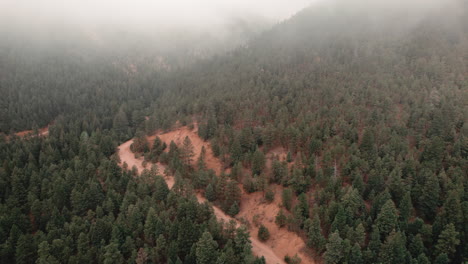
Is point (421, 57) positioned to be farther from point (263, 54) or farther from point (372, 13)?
point (372, 13)

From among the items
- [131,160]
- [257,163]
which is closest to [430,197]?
[257,163]

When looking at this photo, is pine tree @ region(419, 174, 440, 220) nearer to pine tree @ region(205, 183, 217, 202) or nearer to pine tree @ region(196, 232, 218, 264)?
pine tree @ region(196, 232, 218, 264)

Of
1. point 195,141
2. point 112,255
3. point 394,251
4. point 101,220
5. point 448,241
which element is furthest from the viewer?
point 195,141

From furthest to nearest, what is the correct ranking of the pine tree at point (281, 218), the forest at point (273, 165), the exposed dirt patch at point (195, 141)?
the exposed dirt patch at point (195, 141)
the pine tree at point (281, 218)
the forest at point (273, 165)

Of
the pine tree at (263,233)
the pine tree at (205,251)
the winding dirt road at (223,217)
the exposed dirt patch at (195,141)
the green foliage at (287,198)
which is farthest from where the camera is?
the exposed dirt patch at (195,141)

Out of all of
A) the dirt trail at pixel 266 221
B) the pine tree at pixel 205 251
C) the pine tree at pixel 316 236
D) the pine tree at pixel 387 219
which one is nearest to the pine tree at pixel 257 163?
the dirt trail at pixel 266 221

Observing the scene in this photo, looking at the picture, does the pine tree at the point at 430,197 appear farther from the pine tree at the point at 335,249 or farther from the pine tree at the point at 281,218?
the pine tree at the point at 281,218

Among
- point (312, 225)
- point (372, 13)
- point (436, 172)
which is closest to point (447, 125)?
point (436, 172)

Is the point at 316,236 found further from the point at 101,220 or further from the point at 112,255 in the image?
the point at 101,220
